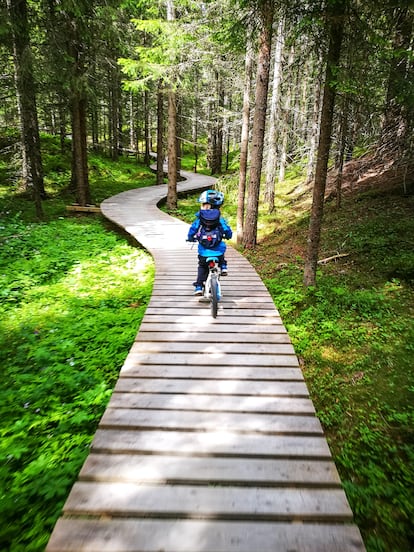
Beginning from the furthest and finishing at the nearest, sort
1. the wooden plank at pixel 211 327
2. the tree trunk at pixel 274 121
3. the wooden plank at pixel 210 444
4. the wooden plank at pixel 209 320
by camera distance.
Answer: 1. the tree trunk at pixel 274 121
2. the wooden plank at pixel 209 320
3. the wooden plank at pixel 211 327
4. the wooden plank at pixel 210 444

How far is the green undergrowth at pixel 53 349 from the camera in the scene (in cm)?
335

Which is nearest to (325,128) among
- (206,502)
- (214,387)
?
(214,387)

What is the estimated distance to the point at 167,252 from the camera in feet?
33.6

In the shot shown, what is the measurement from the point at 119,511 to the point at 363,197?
13.8 m

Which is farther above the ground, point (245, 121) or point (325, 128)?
point (245, 121)

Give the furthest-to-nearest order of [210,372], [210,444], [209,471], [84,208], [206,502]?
[84,208], [210,372], [210,444], [209,471], [206,502]


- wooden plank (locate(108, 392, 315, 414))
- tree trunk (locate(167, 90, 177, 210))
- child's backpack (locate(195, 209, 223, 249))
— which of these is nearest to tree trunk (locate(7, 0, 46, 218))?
tree trunk (locate(167, 90, 177, 210))

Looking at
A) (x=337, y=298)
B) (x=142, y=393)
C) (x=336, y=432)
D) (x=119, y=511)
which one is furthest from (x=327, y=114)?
(x=119, y=511)

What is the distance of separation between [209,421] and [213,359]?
4.04ft

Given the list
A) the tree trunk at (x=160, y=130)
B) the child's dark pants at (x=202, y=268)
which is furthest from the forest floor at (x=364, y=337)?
the tree trunk at (x=160, y=130)

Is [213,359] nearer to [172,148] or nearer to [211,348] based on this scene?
[211,348]

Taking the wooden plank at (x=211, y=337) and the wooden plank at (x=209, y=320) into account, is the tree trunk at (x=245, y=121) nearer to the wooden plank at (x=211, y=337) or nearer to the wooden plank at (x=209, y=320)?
the wooden plank at (x=209, y=320)

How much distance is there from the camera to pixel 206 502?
2586 millimetres

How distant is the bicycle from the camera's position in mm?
5855
